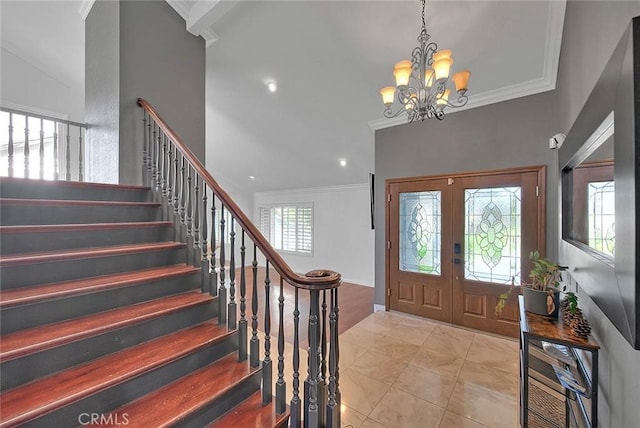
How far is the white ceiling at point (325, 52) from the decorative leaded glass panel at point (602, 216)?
1957mm

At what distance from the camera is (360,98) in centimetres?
374

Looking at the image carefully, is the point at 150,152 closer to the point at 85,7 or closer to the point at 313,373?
the point at 85,7

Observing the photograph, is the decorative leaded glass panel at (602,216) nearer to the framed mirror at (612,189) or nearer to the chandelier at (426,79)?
the framed mirror at (612,189)

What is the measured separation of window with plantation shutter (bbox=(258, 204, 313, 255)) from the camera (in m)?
7.37

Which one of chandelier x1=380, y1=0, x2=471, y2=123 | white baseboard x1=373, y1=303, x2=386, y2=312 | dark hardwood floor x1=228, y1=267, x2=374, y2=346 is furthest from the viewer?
white baseboard x1=373, y1=303, x2=386, y2=312

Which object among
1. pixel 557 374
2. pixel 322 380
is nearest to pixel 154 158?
pixel 322 380

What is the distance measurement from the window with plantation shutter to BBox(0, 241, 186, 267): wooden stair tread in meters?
5.26

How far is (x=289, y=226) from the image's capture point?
7793 millimetres

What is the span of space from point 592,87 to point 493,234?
2.16m

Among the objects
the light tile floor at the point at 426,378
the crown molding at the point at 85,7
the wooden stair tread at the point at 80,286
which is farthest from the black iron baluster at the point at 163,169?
the light tile floor at the point at 426,378

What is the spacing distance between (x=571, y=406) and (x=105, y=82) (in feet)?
15.1

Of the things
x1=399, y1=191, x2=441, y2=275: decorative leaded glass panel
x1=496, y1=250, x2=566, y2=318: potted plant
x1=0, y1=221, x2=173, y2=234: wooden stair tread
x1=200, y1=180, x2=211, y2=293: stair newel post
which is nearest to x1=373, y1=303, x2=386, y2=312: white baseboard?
x1=399, y1=191, x2=441, y2=275: decorative leaded glass panel

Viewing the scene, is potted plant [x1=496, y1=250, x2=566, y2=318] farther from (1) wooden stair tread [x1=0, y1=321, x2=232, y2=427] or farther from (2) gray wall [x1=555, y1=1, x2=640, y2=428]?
(1) wooden stair tread [x1=0, y1=321, x2=232, y2=427]

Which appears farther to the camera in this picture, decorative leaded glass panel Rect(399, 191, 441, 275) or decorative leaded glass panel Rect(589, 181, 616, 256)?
decorative leaded glass panel Rect(399, 191, 441, 275)
